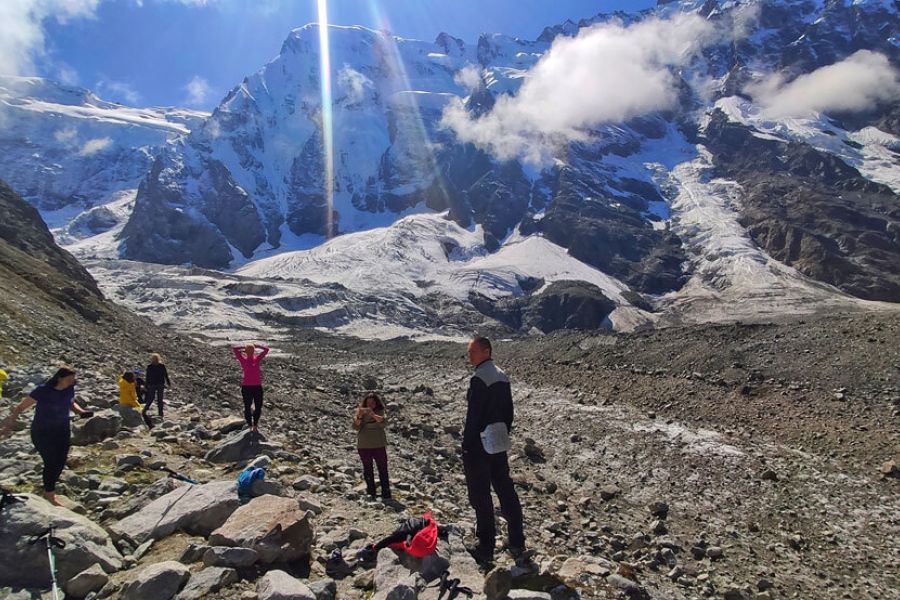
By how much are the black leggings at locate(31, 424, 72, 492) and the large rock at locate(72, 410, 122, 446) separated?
290 cm

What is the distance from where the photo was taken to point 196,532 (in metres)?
7.63

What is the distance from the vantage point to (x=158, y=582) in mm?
6074

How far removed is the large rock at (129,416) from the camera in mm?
13406

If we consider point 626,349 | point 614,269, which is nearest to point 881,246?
point 614,269

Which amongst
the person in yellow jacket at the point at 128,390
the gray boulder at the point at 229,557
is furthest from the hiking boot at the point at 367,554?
the person in yellow jacket at the point at 128,390

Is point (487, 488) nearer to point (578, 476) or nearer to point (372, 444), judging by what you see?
point (372, 444)

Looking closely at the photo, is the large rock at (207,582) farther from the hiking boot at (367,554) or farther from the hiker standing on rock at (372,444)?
the hiker standing on rock at (372,444)

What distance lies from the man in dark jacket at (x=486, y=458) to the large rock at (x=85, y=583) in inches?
176

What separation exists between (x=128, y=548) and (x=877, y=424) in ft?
A: 66.0

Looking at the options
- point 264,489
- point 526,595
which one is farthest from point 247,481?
point 526,595

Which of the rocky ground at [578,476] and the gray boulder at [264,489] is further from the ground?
the gray boulder at [264,489]

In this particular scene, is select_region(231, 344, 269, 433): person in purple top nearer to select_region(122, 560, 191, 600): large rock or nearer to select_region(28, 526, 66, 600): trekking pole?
select_region(28, 526, 66, 600): trekking pole

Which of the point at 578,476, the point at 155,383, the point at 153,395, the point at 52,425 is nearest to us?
the point at 52,425

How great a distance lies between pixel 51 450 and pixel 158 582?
12.9ft
